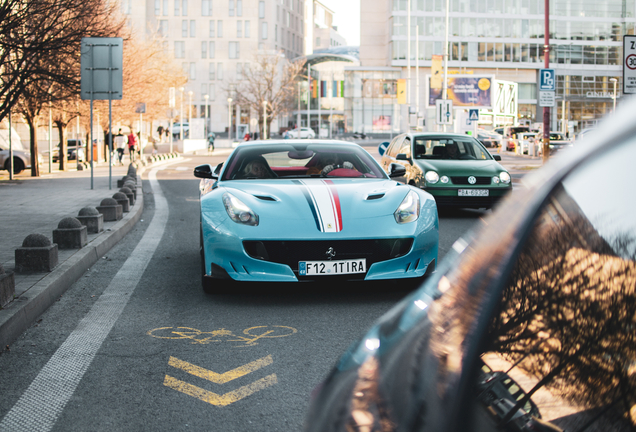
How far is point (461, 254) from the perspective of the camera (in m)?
1.43

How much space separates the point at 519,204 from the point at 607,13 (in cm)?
9339

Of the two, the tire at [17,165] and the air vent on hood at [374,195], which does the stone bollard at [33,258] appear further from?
the tire at [17,165]

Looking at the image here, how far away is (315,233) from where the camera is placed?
5469 millimetres

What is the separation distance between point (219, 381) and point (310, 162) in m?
3.77

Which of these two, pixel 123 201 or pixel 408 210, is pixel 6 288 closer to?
pixel 408 210

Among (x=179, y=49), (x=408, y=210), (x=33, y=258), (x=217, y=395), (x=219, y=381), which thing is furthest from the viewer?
(x=179, y=49)

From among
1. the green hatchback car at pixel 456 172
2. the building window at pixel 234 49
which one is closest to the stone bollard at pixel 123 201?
the green hatchback car at pixel 456 172

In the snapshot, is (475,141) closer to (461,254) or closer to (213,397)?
(213,397)

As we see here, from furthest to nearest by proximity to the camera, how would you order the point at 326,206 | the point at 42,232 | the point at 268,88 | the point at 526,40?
1. the point at 268,88
2. the point at 526,40
3. the point at 42,232
4. the point at 326,206

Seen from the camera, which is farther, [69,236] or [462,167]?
[462,167]

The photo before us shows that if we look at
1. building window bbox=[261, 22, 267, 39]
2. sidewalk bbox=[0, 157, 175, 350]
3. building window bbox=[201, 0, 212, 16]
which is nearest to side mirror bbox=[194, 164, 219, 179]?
sidewalk bbox=[0, 157, 175, 350]

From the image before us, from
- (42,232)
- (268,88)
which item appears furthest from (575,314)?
(268,88)

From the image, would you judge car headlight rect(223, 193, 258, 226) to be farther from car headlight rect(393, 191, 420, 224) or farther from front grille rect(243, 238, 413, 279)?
car headlight rect(393, 191, 420, 224)

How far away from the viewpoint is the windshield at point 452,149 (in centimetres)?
1351
